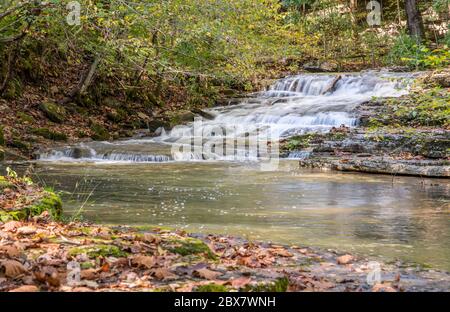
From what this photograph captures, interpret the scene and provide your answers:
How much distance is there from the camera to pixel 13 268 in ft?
12.1

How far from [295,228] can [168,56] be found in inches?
556

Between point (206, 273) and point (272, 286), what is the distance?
1.60ft

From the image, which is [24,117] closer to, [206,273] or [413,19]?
[206,273]

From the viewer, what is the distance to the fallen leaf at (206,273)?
3996 millimetres

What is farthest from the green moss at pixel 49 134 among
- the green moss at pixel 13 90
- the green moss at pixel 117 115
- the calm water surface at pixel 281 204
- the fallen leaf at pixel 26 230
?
the fallen leaf at pixel 26 230

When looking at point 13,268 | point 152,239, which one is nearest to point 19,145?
point 152,239

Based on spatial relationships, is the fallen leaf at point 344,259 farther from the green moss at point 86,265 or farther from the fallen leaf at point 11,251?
the fallen leaf at point 11,251

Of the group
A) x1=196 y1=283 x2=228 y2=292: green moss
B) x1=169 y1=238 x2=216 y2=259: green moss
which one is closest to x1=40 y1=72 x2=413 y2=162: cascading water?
x1=169 y1=238 x2=216 y2=259: green moss

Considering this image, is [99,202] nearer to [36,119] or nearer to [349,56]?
[36,119]

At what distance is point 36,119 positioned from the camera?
1948cm

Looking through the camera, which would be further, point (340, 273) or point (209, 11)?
point (209, 11)

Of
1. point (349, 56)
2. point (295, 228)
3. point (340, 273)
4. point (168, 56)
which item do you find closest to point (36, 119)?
point (168, 56)

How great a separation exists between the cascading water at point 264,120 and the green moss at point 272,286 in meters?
12.5

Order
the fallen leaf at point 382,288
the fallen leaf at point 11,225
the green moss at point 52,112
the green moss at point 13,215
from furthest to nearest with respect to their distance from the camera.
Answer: the green moss at point 52,112 → the green moss at point 13,215 → the fallen leaf at point 11,225 → the fallen leaf at point 382,288
